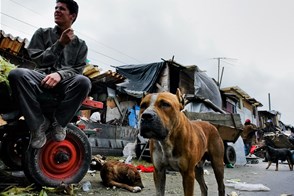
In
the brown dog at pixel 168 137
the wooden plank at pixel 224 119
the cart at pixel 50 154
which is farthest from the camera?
the wooden plank at pixel 224 119

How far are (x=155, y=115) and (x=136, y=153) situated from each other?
7706 mm

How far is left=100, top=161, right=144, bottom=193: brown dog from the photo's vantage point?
4.97 m

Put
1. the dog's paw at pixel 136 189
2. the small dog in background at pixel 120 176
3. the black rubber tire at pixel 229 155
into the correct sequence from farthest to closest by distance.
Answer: the black rubber tire at pixel 229 155 < the small dog in background at pixel 120 176 < the dog's paw at pixel 136 189

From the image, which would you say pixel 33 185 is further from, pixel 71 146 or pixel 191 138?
pixel 191 138

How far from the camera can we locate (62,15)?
4.06 meters

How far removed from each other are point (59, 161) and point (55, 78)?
1345mm

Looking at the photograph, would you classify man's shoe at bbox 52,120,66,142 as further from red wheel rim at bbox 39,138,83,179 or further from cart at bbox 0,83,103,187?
red wheel rim at bbox 39,138,83,179

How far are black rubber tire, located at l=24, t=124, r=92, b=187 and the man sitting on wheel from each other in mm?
459

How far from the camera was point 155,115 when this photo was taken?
3256mm

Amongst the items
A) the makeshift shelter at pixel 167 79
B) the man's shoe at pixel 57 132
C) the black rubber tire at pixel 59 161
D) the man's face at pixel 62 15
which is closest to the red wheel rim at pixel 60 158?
the black rubber tire at pixel 59 161

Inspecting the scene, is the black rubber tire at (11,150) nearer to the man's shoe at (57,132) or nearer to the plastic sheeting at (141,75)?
the man's shoe at (57,132)

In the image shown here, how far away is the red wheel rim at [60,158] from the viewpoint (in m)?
4.00

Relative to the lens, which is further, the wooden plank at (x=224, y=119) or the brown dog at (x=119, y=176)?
the wooden plank at (x=224, y=119)

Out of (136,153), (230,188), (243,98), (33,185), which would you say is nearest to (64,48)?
(33,185)
